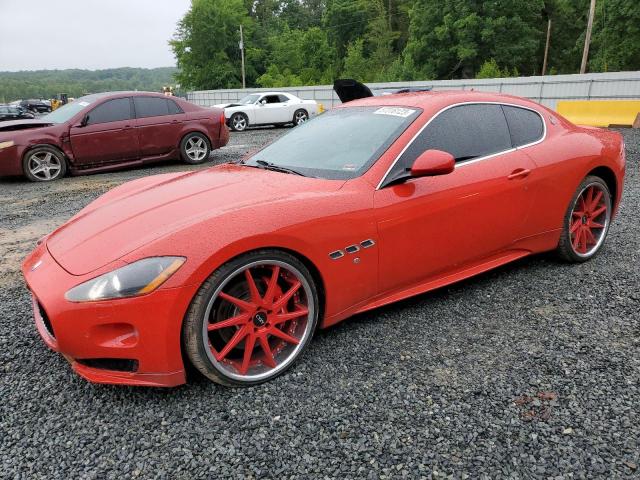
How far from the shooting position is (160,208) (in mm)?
2594

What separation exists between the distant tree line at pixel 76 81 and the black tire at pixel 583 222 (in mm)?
94697

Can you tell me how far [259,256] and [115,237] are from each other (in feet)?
2.38

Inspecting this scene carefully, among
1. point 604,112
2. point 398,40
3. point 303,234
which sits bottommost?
point 604,112

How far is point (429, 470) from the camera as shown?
72.2 inches

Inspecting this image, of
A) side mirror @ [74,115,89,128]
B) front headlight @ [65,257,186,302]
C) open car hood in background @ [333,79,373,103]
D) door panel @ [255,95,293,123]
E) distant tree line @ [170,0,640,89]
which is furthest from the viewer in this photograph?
distant tree line @ [170,0,640,89]

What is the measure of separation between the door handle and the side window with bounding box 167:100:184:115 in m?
7.57

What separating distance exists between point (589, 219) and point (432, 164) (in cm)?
208

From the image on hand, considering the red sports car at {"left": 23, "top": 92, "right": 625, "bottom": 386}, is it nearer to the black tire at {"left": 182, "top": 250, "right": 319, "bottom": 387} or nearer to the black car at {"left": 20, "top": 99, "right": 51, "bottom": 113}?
the black tire at {"left": 182, "top": 250, "right": 319, "bottom": 387}

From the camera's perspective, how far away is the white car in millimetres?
17344

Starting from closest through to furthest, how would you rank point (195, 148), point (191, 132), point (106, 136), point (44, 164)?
point (44, 164), point (106, 136), point (191, 132), point (195, 148)

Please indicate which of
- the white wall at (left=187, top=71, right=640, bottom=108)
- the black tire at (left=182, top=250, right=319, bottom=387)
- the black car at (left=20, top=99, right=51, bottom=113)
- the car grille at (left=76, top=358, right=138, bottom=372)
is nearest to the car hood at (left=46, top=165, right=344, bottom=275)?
the black tire at (left=182, top=250, right=319, bottom=387)

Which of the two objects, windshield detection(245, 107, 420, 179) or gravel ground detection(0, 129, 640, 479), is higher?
windshield detection(245, 107, 420, 179)

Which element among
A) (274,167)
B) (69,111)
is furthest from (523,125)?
(69,111)

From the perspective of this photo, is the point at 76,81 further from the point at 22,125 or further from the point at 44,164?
the point at 44,164
